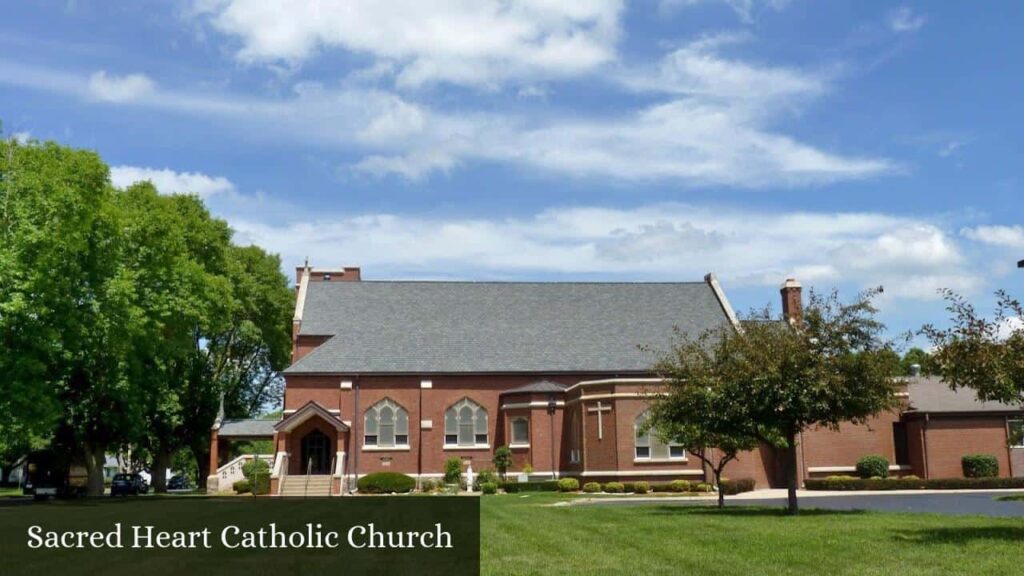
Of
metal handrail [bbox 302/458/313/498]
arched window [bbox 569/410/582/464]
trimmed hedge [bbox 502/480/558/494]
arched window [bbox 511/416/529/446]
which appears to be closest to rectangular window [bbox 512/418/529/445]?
arched window [bbox 511/416/529/446]

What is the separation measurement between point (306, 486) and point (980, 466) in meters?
33.8

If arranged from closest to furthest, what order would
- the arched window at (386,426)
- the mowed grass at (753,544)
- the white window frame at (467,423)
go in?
the mowed grass at (753,544), the arched window at (386,426), the white window frame at (467,423)

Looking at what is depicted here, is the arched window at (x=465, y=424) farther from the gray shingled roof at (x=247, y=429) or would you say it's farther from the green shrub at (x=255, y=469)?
the gray shingled roof at (x=247, y=429)

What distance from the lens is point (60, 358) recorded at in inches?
1555

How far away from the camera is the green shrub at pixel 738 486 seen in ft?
139

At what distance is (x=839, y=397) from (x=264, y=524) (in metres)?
15.5

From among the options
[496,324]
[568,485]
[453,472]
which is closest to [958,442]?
[568,485]

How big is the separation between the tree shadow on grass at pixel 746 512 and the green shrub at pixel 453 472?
21718 millimetres

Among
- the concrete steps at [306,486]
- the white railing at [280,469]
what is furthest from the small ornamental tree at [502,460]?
the white railing at [280,469]

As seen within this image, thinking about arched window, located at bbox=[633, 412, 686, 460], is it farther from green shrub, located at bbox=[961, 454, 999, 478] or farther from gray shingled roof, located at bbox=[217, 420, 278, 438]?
gray shingled roof, located at bbox=[217, 420, 278, 438]

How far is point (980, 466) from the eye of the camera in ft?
152

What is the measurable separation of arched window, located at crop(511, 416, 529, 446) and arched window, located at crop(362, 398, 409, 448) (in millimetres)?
6110

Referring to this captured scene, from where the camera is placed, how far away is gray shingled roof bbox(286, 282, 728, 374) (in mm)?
54344

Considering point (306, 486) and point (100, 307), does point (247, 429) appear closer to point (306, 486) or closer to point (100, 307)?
point (306, 486)
